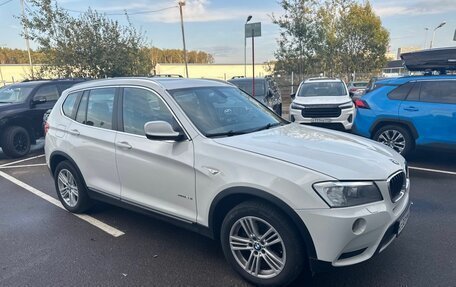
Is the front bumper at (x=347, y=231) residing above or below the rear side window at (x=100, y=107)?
below

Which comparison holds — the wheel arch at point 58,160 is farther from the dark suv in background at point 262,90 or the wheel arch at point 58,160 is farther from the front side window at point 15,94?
the dark suv in background at point 262,90

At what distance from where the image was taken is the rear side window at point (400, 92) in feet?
22.0

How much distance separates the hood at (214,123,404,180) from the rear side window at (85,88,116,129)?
62.2 inches

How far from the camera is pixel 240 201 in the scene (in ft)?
9.61

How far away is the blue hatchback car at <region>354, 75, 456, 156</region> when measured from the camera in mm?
6195

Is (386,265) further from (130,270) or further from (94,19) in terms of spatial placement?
(94,19)

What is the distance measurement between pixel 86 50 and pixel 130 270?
14.5 m

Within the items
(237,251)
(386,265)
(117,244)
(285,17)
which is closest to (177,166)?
(237,251)

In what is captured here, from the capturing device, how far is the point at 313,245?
254cm

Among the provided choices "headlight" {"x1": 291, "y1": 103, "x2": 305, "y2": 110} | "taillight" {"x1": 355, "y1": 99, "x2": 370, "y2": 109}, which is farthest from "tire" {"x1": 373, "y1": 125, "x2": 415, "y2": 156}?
"headlight" {"x1": 291, "y1": 103, "x2": 305, "y2": 110}

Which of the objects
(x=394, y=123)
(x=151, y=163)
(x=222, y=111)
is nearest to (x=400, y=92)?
(x=394, y=123)

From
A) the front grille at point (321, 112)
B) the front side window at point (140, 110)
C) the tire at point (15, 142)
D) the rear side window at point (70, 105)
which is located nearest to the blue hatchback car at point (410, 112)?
the front grille at point (321, 112)

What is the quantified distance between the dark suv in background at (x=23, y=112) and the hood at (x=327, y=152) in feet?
24.3

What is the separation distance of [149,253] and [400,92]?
18.6 ft
